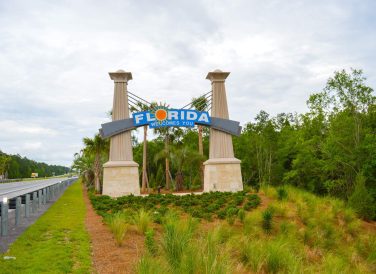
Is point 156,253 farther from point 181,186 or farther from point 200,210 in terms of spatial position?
point 181,186

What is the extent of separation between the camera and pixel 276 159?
42.2 m

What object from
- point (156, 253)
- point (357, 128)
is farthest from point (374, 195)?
point (156, 253)

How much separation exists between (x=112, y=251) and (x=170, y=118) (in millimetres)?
17022

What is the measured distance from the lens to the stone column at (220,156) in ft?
80.6

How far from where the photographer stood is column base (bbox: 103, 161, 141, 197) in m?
23.7

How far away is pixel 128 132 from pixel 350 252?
15996 mm

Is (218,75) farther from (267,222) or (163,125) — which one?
(267,222)

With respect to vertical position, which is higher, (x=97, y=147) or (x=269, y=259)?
(x=97, y=147)

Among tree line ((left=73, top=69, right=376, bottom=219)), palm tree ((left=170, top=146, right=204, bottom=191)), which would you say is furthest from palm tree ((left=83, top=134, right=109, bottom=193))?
palm tree ((left=170, top=146, right=204, bottom=191))

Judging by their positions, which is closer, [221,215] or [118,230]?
[118,230]

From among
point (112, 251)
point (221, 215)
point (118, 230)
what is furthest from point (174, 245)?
point (221, 215)

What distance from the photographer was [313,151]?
33500mm

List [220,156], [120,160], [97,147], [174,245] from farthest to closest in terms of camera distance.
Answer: [97,147] < [220,156] < [120,160] < [174,245]

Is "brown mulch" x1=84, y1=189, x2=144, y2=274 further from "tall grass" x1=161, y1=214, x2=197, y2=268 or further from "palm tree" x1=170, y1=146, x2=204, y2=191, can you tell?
"palm tree" x1=170, y1=146, x2=204, y2=191
